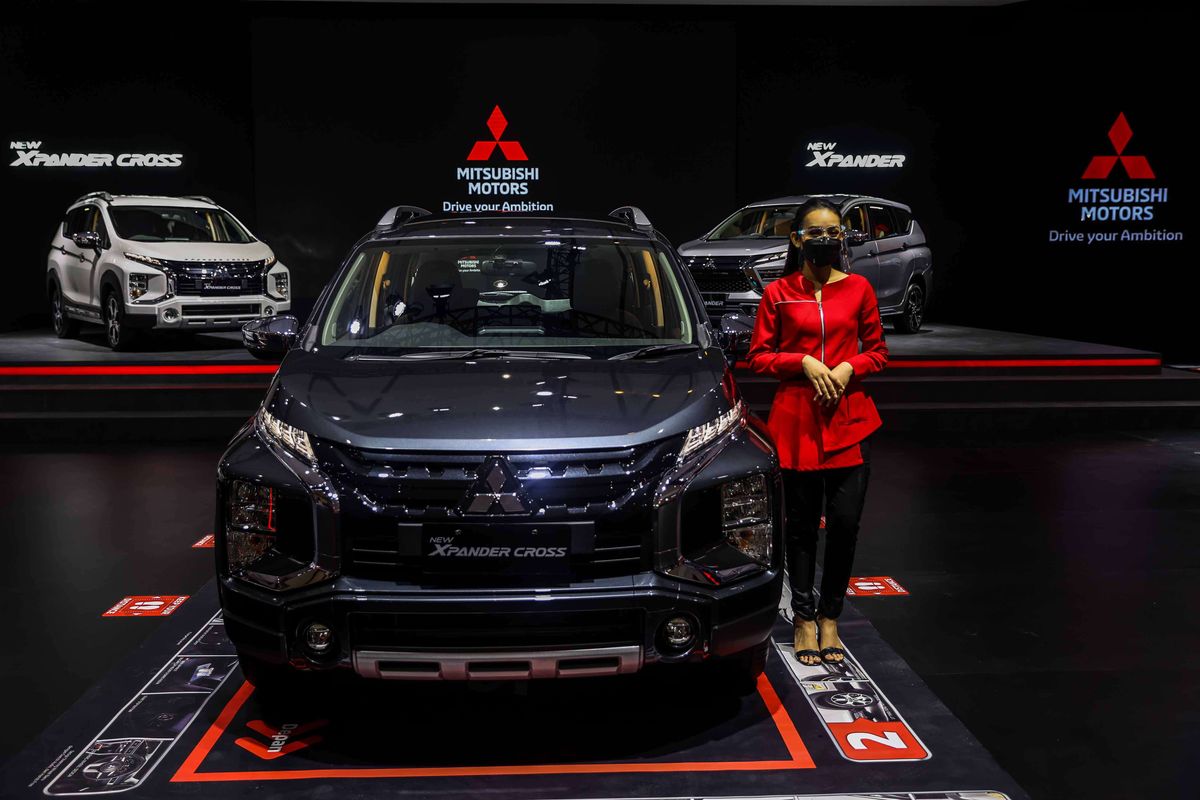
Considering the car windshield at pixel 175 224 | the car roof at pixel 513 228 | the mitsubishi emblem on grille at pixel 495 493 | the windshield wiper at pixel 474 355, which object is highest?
the car windshield at pixel 175 224

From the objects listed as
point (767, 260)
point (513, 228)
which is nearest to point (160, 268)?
point (767, 260)

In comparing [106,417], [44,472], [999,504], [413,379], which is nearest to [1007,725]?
[413,379]

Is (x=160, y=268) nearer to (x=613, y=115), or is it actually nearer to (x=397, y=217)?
(x=613, y=115)

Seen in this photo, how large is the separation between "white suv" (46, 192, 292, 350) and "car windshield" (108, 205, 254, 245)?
1 cm

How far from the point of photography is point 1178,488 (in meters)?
6.98

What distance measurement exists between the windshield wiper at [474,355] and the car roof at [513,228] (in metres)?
0.67

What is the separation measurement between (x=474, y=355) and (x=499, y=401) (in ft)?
1.60

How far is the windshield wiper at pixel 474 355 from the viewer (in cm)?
360

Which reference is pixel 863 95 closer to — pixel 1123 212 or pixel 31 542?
pixel 1123 212

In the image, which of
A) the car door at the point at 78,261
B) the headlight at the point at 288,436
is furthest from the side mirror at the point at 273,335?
the car door at the point at 78,261

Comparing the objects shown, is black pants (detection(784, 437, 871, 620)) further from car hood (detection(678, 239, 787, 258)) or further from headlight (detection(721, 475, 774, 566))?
car hood (detection(678, 239, 787, 258))

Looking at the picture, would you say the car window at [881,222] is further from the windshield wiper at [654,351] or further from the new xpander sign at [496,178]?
the windshield wiper at [654,351]

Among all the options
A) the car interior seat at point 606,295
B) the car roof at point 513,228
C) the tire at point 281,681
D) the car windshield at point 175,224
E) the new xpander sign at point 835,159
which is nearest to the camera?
the tire at point 281,681

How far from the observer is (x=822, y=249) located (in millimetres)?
3670
